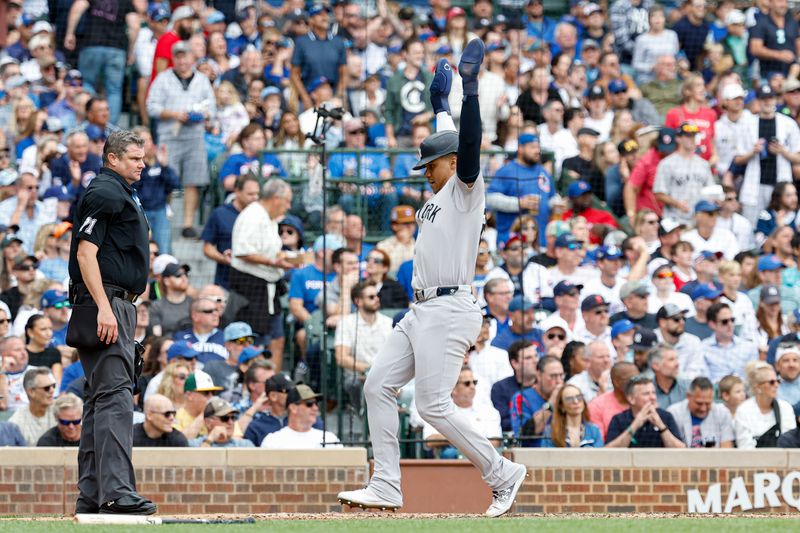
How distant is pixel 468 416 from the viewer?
1040 centimetres

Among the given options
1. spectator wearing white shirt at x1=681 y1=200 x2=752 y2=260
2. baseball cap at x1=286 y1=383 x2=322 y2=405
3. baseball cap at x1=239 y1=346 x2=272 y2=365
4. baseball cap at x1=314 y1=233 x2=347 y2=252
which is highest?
spectator wearing white shirt at x1=681 y1=200 x2=752 y2=260

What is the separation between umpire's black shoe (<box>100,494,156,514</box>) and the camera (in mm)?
6906

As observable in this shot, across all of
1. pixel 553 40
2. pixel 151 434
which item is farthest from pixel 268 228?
pixel 553 40

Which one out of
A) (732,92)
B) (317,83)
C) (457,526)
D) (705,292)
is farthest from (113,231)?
(732,92)

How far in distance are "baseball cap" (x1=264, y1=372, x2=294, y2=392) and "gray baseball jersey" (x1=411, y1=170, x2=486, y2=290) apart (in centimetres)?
349

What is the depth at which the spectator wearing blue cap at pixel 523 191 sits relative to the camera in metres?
13.8

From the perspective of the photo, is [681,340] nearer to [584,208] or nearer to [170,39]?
[584,208]

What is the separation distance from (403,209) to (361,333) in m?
1.73

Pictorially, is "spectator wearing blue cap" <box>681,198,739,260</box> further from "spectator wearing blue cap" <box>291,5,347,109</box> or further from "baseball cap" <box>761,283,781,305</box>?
"spectator wearing blue cap" <box>291,5,347,109</box>

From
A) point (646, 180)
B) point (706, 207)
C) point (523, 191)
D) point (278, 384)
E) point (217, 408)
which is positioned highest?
point (646, 180)

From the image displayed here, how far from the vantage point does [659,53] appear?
716 inches

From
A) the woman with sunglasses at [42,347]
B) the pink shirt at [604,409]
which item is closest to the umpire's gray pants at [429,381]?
the pink shirt at [604,409]

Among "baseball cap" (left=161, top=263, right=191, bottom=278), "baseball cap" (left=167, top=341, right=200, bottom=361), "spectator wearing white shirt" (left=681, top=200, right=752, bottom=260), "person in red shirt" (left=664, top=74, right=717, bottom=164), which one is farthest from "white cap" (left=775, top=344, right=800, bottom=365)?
"baseball cap" (left=161, top=263, right=191, bottom=278)

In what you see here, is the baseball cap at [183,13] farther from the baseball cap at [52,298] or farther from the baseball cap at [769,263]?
the baseball cap at [769,263]
